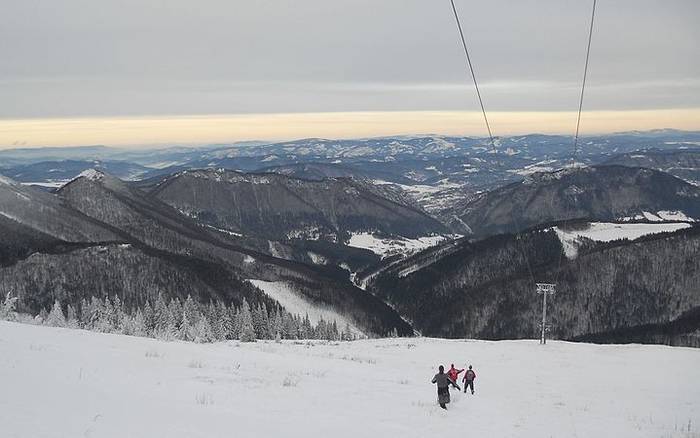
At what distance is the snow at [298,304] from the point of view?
7023 inches

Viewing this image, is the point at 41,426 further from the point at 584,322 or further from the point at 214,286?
the point at 584,322

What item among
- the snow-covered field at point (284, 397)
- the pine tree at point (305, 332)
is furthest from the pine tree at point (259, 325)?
the snow-covered field at point (284, 397)

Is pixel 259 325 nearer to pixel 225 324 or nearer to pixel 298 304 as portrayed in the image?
pixel 225 324

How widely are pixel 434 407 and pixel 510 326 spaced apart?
6899 inches

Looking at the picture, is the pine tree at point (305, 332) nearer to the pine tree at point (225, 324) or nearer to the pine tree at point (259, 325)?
the pine tree at point (259, 325)

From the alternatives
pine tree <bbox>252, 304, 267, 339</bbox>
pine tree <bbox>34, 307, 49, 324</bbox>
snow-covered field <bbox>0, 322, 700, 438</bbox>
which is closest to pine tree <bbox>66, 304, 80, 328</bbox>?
pine tree <bbox>34, 307, 49, 324</bbox>

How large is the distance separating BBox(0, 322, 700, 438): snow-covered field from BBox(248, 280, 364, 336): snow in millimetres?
147096

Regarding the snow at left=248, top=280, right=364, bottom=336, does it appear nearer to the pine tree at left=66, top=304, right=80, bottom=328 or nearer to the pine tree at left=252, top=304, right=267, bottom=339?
the pine tree at left=252, top=304, right=267, bottom=339

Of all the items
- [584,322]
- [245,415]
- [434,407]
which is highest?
[245,415]

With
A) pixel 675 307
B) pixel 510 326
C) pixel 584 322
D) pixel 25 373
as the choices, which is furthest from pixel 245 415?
pixel 675 307

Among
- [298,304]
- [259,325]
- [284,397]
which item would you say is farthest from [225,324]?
[298,304]

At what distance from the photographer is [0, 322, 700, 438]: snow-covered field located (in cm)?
1361

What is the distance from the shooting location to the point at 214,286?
7037 inches

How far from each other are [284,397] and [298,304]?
168 meters
